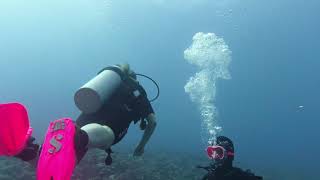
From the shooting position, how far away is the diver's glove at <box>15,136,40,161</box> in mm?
3744

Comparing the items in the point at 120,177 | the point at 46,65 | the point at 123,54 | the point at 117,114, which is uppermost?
the point at 123,54

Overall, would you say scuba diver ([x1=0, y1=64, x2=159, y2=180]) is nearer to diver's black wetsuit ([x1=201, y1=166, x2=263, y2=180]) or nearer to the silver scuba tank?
the silver scuba tank

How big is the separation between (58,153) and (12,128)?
1.56 ft

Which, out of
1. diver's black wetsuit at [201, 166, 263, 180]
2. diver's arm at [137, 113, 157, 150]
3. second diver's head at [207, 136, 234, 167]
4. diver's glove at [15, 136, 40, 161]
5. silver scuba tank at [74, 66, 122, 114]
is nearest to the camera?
diver's glove at [15, 136, 40, 161]

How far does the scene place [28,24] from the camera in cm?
10800

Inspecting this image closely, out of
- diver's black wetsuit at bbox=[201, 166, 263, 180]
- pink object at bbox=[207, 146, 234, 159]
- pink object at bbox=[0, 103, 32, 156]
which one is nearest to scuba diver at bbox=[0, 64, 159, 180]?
pink object at bbox=[0, 103, 32, 156]

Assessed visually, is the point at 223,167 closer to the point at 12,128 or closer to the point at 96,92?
the point at 96,92

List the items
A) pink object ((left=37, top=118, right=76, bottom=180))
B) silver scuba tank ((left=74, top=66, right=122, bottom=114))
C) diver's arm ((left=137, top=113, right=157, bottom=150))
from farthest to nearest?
diver's arm ((left=137, top=113, right=157, bottom=150)) < silver scuba tank ((left=74, top=66, right=122, bottom=114)) < pink object ((left=37, top=118, right=76, bottom=180))

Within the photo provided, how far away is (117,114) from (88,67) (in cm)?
15745

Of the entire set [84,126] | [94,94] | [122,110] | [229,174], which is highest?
[94,94]

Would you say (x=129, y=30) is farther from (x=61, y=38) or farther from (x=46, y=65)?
(x=46, y=65)

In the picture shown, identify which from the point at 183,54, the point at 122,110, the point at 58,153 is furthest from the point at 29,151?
the point at 183,54

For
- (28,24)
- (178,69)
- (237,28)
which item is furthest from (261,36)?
(28,24)

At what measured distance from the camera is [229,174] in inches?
189
